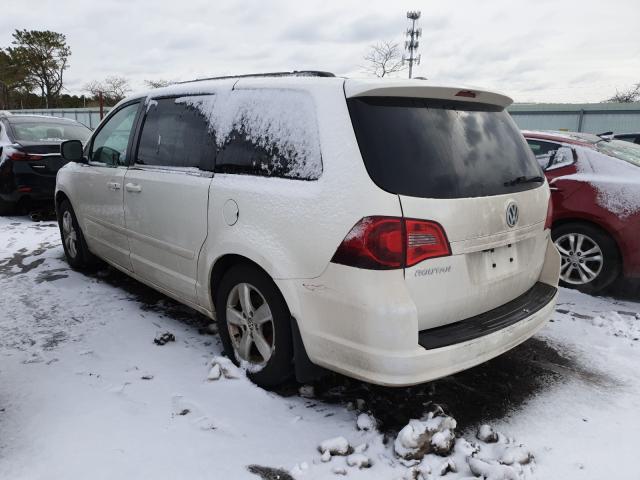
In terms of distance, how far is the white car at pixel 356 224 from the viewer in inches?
92.8

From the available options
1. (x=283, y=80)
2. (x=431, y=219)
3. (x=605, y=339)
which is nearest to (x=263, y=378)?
(x=431, y=219)

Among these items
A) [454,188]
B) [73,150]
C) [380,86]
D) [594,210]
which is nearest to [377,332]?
[454,188]

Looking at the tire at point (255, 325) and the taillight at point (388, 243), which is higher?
the taillight at point (388, 243)

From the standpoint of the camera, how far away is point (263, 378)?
117 inches

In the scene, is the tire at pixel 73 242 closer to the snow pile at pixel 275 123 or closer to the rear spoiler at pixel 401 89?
the snow pile at pixel 275 123

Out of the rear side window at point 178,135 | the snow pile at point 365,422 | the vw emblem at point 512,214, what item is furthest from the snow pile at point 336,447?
the rear side window at point 178,135

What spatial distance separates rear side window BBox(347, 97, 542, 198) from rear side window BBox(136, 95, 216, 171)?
1.18 metres

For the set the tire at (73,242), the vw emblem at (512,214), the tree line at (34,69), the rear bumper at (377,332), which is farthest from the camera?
the tree line at (34,69)

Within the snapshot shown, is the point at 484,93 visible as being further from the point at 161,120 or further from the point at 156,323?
the point at 156,323

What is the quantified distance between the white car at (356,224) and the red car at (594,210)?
75.0 inches

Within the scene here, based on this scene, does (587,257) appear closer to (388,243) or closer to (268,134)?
(388,243)

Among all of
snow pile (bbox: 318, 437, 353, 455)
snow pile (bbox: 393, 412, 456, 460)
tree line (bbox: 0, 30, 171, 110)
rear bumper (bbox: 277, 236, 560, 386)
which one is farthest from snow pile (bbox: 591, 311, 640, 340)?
tree line (bbox: 0, 30, 171, 110)

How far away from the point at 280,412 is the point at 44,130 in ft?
25.3

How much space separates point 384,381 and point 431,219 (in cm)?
78
